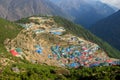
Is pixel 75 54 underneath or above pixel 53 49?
underneath

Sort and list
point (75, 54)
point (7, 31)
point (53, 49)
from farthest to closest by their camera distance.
→ point (53, 49) < point (75, 54) < point (7, 31)

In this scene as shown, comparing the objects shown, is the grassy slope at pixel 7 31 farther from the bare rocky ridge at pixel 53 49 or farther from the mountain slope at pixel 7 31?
the bare rocky ridge at pixel 53 49

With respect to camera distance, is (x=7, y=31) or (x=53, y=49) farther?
(x=53, y=49)

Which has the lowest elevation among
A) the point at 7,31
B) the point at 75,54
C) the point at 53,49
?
the point at 75,54

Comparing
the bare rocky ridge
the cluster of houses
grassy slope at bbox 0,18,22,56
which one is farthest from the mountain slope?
the cluster of houses

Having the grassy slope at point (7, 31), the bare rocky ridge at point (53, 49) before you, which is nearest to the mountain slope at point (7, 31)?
the grassy slope at point (7, 31)

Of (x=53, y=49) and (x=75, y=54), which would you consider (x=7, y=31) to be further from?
(x=75, y=54)

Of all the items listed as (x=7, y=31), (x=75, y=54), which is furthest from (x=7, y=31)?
(x=75, y=54)

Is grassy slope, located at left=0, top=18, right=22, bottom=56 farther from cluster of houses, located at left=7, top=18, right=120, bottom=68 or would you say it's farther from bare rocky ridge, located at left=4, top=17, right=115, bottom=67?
cluster of houses, located at left=7, top=18, right=120, bottom=68

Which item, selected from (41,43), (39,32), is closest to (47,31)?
(39,32)
